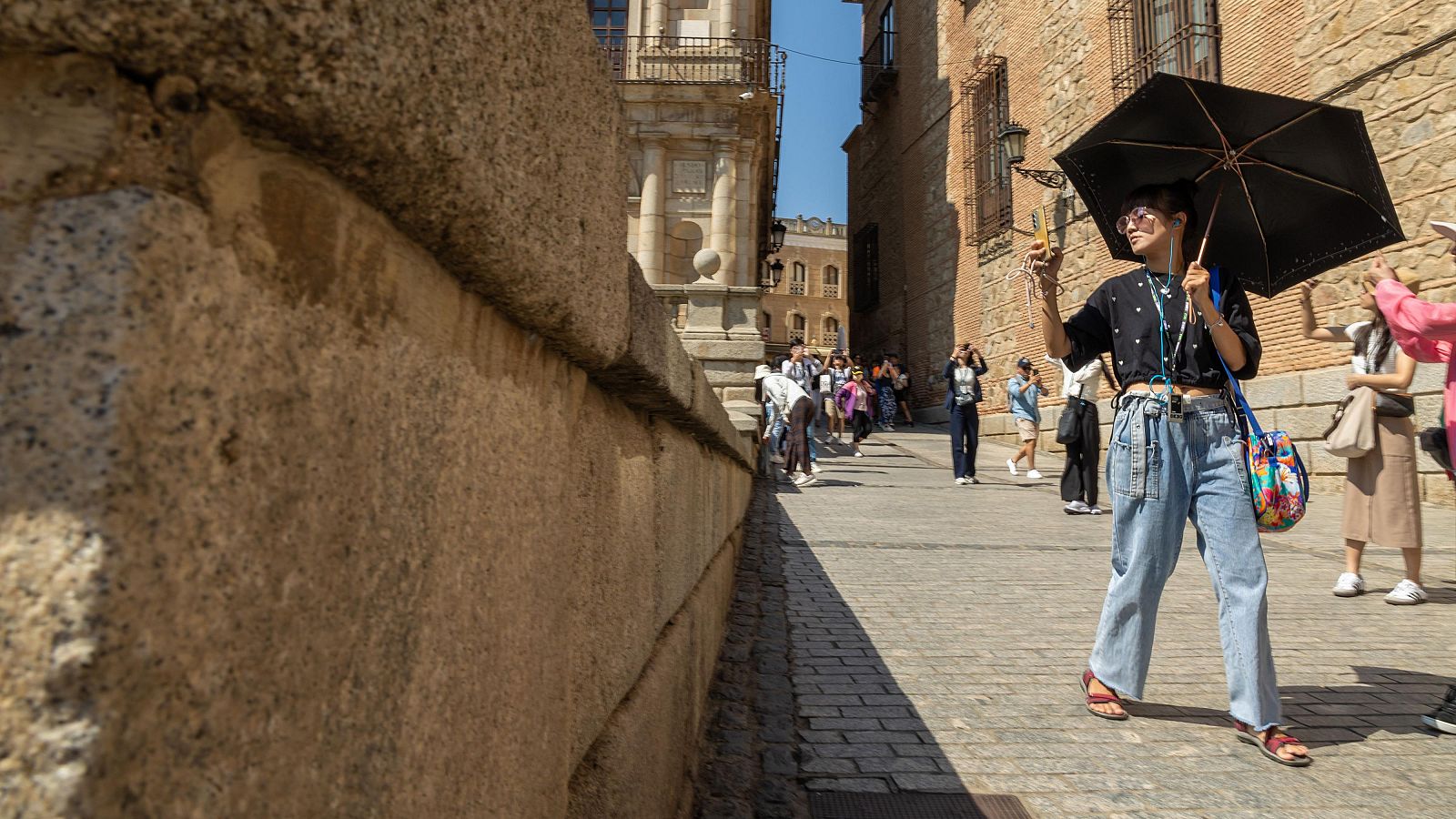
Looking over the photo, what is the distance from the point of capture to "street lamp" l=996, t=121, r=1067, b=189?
1675 centimetres

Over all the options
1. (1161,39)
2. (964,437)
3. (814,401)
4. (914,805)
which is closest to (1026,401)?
(964,437)

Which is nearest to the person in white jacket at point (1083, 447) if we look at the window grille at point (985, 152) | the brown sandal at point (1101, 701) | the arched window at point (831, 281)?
the brown sandal at point (1101, 701)

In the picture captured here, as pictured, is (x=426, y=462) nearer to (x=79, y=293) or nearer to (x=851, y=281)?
(x=79, y=293)

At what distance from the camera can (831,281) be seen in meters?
54.2

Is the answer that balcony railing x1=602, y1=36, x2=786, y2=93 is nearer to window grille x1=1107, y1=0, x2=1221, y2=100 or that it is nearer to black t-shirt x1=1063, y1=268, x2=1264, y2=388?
window grille x1=1107, y1=0, x2=1221, y2=100

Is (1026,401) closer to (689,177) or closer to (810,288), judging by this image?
(689,177)

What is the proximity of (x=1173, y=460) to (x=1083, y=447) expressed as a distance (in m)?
6.18

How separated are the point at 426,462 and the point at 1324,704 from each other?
3998 mm

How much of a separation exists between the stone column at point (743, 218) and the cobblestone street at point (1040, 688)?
1254 cm

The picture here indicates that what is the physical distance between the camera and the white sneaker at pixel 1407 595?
5.23 metres

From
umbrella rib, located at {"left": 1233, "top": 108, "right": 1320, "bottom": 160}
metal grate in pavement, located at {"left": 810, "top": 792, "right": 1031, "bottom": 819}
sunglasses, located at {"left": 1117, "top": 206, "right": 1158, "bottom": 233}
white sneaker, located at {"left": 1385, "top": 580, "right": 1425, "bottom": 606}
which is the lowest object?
metal grate in pavement, located at {"left": 810, "top": 792, "right": 1031, "bottom": 819}

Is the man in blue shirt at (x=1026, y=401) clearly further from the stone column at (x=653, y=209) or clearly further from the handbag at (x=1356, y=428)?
the stone column at (x=653, y=209)

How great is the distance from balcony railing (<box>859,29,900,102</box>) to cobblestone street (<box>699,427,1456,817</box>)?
2349cm

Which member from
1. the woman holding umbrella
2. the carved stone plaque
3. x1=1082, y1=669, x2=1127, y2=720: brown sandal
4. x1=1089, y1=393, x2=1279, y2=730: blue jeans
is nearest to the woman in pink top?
the woman holding umbrella
